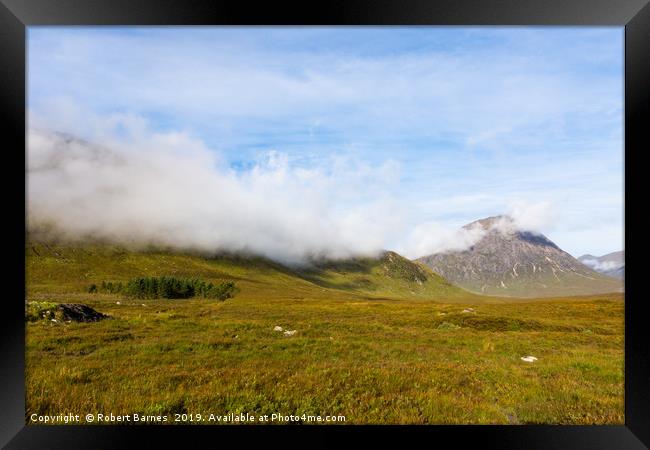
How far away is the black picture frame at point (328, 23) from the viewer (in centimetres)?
533

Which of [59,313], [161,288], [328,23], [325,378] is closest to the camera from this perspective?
[328,23]

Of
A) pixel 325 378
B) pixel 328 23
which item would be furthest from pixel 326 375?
pixel 328 23

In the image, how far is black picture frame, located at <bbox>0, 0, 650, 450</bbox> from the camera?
17.5ft

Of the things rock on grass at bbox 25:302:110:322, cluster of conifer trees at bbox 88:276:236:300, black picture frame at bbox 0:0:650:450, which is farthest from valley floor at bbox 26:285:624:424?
cluster of conifer trees at bbox 88:276:236:300

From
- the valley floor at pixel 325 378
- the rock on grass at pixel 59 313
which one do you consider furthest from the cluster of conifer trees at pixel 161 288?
the valley floor at pixel 325 378

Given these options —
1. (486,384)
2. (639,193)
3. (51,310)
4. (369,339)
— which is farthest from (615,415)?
(51,310)

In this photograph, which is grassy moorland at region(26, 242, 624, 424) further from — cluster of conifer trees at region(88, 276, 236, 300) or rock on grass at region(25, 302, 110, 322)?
cluster of conifer trees at region(88, 276, 236, 300)

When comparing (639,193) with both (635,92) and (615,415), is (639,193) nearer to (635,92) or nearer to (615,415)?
(635,92)

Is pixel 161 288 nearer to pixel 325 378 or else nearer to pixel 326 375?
pixel 326 375

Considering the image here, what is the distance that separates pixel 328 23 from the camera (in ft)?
18.8

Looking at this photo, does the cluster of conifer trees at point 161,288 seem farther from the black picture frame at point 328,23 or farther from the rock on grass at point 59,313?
the black picture frame at point 328,23

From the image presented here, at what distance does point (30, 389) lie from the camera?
6699 millimetres

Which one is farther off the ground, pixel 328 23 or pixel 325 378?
pixel 328 23

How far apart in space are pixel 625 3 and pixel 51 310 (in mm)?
20857
